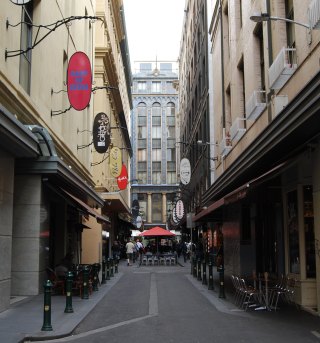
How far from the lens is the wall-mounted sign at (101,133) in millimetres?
24469

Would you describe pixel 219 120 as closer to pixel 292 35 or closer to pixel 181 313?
pixel 292 35

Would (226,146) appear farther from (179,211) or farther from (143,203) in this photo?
(143,203)

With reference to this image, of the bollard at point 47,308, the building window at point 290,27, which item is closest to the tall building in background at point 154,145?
the building window at point 290,27

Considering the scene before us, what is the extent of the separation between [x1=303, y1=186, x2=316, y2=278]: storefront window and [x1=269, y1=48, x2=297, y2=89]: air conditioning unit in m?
2.92

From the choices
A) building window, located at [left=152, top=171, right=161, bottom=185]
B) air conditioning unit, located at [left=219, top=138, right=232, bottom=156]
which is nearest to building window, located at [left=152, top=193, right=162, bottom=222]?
building window, located at [left=152, top=171, right=161, bottom=185]

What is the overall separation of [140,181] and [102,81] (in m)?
59.7

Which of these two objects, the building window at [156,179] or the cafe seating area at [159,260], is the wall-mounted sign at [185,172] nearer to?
the cafe seating area at [159,260]

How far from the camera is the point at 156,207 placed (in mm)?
92875

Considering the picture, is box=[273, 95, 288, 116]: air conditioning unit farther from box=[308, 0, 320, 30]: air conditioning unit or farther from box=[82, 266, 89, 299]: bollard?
box=[82, 266, 89, 299]: bollard

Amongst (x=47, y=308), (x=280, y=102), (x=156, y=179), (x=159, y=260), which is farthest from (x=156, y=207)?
(x=47, y=308)

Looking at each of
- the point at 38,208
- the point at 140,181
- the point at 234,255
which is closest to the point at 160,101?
the point at 140,181

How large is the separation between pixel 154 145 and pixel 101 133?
71745 millimetres

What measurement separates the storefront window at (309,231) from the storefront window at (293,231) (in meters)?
0.47

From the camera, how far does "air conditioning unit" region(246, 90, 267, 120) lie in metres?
16.3
